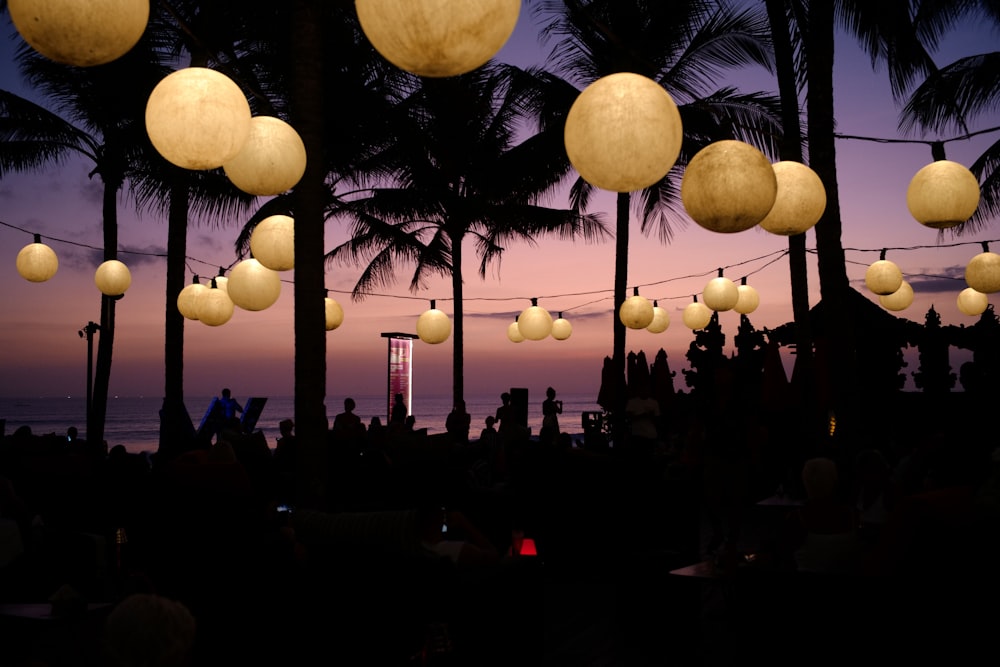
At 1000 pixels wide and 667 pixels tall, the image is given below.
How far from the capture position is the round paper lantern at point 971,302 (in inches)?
537

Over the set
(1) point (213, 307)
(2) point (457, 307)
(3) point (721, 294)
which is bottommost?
(1) point (213, 307)

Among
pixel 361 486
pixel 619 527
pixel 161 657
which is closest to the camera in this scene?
pixel 161 657

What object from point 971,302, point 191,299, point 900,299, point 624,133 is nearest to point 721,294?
point 900,299

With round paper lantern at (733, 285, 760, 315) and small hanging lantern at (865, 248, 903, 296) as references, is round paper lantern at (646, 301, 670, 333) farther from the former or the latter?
small hanging lantern at (865, 248, 903, 296)

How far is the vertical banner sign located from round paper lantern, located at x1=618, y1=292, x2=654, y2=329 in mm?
Answer: 6498

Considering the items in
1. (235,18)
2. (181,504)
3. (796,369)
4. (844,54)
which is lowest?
(181,504)

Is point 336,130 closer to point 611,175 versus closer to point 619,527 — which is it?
point 619,527

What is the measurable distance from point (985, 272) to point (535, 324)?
706 centimetres

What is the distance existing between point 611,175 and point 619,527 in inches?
196

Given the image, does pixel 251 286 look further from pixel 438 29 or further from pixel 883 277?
pixel 883 277

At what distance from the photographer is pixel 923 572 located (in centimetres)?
374

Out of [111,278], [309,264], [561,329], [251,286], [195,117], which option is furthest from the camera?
[561,329]

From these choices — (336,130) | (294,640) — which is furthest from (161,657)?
(336,130)

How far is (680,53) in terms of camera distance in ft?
50.6
